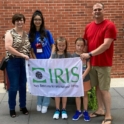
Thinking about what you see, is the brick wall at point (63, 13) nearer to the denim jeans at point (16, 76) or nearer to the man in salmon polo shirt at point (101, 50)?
the denim jeans at point (16, 76)

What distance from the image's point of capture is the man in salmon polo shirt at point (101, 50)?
375 centimetres

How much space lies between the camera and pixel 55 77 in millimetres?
4336

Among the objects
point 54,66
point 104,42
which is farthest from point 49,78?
point 104,42

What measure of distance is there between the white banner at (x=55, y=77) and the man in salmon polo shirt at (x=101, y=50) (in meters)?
0.28

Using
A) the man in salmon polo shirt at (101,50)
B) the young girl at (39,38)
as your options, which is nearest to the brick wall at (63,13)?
the young girl at (39,38)

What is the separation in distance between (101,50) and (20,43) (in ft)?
4.86

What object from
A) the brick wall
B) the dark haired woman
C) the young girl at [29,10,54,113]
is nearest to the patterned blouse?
the dark haired woman

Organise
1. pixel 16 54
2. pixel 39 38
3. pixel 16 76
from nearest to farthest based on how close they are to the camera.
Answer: pixel 16 54 → pixel 16 76 → pixel 39 38

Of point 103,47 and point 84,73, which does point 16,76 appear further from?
point 103,47

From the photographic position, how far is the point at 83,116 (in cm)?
444

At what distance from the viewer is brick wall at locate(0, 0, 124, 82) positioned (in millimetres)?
6742

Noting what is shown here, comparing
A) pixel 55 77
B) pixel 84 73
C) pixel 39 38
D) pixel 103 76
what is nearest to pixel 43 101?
pixel 55 77

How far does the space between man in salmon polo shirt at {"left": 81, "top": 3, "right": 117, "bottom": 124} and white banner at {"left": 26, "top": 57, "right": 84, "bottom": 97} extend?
284 mm

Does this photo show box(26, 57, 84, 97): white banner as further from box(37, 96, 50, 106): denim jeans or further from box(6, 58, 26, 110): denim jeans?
box(37, 96, 50, 106): denim jeans
